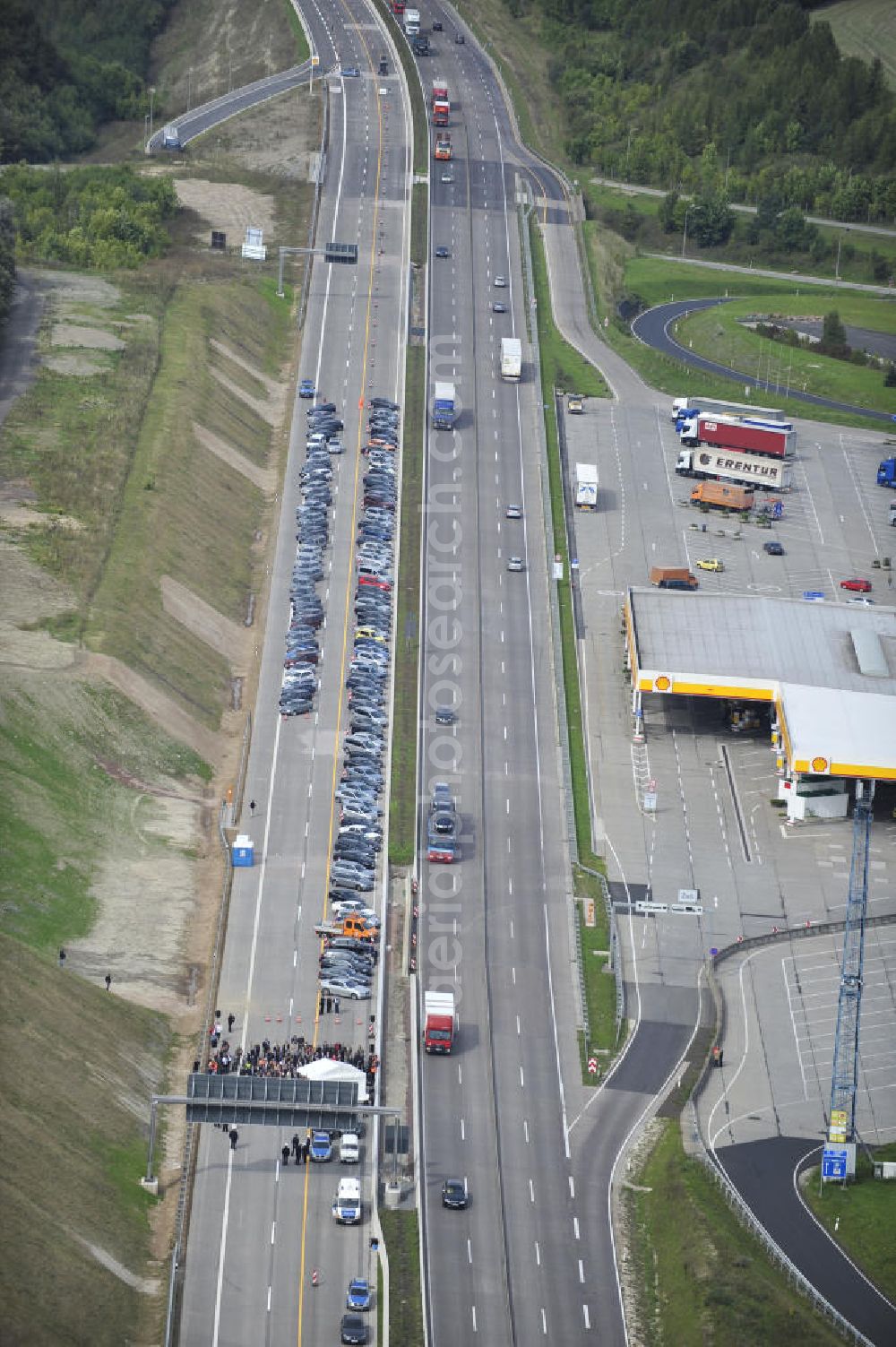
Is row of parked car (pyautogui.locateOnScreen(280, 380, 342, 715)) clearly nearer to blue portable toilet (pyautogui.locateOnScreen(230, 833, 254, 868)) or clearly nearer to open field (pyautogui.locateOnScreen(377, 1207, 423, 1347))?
blue portable toilet (pyautogui.locateOnScreen(230, 833, 254, 868))

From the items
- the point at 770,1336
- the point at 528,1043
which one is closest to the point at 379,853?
the point at 528,1043

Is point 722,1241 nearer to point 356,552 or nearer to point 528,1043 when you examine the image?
point 528,1043

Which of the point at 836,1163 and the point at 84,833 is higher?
the point at 84,833

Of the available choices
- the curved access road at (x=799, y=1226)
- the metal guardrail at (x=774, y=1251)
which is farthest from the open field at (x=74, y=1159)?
the curved access road at (x=799, y=1226)

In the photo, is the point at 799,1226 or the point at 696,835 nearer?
the point at 799,1226

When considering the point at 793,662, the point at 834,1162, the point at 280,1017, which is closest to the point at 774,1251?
the point at 834,1162

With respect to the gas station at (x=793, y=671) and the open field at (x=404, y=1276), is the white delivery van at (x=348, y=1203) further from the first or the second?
the gas station at (x=793, y=671)

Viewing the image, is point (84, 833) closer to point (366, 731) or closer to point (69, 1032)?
point (69, 1032)
